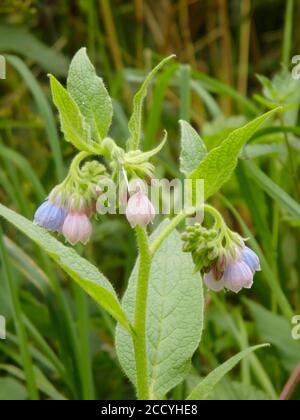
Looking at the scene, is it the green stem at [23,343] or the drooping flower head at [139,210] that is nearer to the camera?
the drooping flower head at [139,210]

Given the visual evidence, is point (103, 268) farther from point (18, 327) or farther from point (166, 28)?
point (166, 28)

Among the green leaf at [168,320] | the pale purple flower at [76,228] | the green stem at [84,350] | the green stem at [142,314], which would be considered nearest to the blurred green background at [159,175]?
the green stem at [84,350]

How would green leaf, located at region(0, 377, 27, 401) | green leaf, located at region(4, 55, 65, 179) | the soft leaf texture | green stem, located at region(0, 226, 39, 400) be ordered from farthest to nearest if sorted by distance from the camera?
the soft leaf texture < green leaf, located at region(4, 55, 65, 179) < green leaf, located at region(0, 377, 27, 401) < green stem, located at region(0, 226, 39, 400)

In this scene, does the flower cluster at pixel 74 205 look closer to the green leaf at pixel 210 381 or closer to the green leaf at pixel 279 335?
the green leaf at pixel 210 381

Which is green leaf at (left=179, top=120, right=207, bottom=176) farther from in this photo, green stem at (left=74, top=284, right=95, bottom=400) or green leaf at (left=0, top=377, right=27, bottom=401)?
green leaf at (left=0, top=377, right=27, bottom=401)

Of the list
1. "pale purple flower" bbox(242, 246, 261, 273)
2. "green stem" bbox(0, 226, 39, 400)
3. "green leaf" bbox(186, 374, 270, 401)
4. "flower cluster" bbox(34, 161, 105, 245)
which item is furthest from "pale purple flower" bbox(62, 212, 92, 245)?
"green leaf" bbox(186, 374, 270, 401)

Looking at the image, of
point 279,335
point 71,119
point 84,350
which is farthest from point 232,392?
point 71,119
